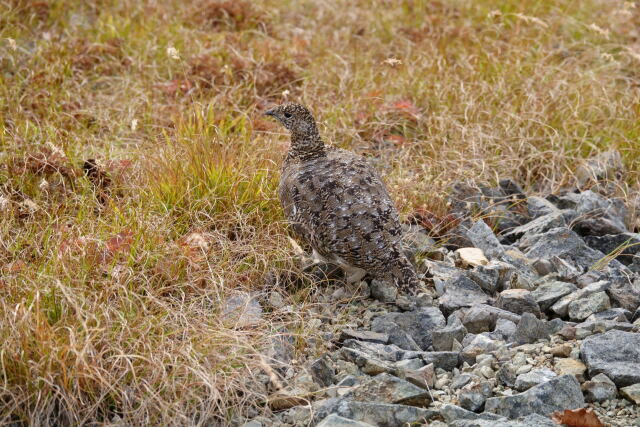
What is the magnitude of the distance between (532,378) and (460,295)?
89 centimetres

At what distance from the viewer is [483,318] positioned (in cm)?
413

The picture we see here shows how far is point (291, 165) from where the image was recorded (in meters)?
4.71

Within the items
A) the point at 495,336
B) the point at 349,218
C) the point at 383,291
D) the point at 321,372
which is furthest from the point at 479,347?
the point at 349,218

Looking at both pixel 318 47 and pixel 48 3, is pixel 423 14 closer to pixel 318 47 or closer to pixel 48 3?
pixel 318 47

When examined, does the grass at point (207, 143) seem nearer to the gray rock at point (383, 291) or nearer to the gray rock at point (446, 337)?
the gray rock at point (383, 291)

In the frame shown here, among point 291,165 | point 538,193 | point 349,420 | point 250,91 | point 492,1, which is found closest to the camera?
point 349,420

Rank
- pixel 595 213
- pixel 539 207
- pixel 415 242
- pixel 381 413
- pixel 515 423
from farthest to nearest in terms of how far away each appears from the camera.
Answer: pixel 539 207
pixel 595 213
pixel 415 242
pixel 381 413
pixel 515 423

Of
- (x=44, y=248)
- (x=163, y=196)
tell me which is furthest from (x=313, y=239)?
(x=44, y=248)

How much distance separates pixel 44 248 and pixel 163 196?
0.82m

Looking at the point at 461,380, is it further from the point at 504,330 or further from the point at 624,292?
the point at 624,292

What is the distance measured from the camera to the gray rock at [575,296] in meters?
4.27

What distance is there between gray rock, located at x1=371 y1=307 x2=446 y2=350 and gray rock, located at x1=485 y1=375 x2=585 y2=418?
664mm

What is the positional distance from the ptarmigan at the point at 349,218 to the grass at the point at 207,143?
0.30 meters

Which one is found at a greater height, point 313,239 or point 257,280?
point 313,239
